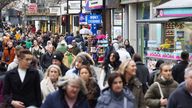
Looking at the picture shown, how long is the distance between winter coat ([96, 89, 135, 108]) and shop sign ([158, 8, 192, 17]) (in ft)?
29.8

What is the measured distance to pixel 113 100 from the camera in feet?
23.6

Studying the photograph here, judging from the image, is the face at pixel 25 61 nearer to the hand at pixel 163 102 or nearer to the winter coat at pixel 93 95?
the winter coat at pixel 93 95

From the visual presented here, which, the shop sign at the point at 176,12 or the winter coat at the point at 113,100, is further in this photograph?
the shop sign at the point at 176,12

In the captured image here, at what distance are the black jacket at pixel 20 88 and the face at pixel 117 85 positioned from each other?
1.59m

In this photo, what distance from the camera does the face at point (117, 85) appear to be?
7199mm

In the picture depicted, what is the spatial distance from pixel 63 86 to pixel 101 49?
72.7ft

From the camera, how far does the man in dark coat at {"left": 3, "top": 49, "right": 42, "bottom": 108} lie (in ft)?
26.9

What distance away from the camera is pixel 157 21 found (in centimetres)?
1756

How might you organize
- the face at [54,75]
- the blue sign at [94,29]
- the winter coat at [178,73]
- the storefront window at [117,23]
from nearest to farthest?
the face at [54,75] → the winter coat at [178,73] → the storefront window at [117,23] → the blue sign at [94,29]

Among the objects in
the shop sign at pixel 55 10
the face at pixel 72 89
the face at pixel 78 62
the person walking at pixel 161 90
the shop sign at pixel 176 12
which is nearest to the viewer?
the face at pixel 72 89

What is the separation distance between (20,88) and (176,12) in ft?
30.4

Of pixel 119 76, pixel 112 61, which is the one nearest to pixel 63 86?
pixel 119 76

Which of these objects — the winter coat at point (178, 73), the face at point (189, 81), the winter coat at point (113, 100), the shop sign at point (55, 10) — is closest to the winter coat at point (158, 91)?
the winter coat at point (113, 100)

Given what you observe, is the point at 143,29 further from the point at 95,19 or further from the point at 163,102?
the point at 163,102
